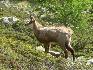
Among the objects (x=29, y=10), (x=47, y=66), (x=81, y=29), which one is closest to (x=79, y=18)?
(x=81, y=29)

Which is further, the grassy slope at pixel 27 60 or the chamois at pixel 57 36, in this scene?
the chamois at pixel 57 36

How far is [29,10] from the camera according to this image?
3092 centimetres

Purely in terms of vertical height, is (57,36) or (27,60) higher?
(27,60)

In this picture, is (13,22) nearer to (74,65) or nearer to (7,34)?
(7,34)

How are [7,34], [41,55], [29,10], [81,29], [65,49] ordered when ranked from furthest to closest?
[29,10] < [81,29] < [7,34] < [65,49] < [41,55]

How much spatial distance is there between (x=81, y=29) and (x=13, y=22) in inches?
160

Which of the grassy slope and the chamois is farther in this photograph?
the chamois

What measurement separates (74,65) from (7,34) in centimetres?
631

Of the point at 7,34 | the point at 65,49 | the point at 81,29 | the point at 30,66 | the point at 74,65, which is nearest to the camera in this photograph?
the point at 30,66

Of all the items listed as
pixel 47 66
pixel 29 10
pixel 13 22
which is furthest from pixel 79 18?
pixel 47 66

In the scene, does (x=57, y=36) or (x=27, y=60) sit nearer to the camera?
(x=27, y=60)

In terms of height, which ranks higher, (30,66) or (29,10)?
(30,66)

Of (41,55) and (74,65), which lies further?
(41,55)

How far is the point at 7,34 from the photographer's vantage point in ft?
63.9
